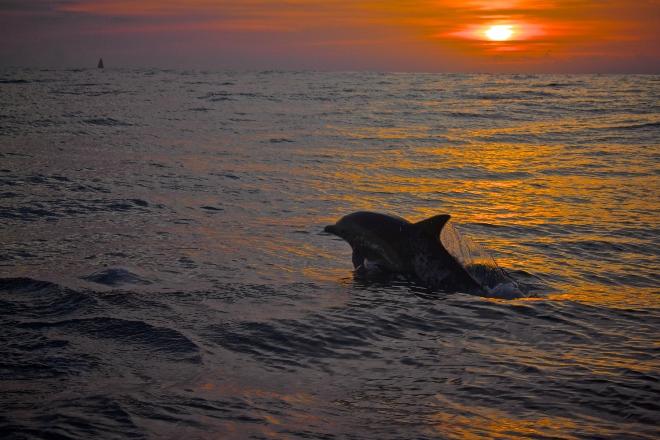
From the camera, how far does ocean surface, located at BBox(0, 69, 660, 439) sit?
552cm

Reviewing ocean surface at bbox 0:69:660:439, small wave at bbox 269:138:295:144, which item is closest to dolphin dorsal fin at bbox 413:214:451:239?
ocean surface at bbox 0:69:660:439

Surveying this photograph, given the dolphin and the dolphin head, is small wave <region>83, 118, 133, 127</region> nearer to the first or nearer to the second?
the dolphin head

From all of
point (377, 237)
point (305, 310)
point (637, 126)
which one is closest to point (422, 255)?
point (377, 237)

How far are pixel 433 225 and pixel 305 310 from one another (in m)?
2.16

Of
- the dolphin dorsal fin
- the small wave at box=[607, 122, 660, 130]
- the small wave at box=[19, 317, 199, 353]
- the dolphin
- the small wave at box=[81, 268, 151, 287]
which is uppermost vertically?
the small wave at box=[607, 122, 660, 130]

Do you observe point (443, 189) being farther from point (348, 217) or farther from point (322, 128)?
point (322, 128)

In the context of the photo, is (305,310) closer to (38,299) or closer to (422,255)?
(422,255)

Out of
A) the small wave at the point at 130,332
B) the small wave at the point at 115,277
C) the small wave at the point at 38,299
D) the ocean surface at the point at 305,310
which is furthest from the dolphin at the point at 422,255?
the small wave at the point at 38,299

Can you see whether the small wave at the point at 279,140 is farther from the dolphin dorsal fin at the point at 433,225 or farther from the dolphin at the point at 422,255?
the dolphin dorsal fin at the point at 433,225

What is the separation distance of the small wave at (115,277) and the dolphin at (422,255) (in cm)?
291

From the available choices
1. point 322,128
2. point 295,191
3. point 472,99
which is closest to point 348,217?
point 295,191

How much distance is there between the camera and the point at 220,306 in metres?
8.34

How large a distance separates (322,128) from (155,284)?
28.3 meters

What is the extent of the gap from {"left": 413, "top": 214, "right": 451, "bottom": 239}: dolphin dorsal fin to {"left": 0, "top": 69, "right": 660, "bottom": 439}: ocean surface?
2.44ft
